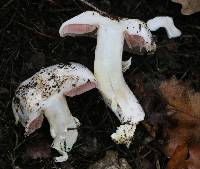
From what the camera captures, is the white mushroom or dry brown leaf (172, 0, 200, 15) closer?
the white mushroom

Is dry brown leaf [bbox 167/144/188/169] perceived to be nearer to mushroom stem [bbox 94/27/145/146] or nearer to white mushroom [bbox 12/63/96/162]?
mushroom stem [bbox 94/27/145/146]

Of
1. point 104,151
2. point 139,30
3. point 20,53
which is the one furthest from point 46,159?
point 139,30

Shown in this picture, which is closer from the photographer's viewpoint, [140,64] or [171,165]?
[171,165]

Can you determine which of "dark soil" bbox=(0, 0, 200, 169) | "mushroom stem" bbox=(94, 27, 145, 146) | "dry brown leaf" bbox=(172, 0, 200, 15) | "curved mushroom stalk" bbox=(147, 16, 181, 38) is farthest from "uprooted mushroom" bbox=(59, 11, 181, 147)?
"dry brown leaf" bbox=(172, 0, 200, 15)

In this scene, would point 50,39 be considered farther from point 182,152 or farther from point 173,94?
point 182,152

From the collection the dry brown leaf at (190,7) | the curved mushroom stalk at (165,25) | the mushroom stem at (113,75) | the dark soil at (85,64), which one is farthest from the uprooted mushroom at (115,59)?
the dry brown leaf at (190,7)

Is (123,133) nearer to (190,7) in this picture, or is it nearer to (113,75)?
(113,75)
